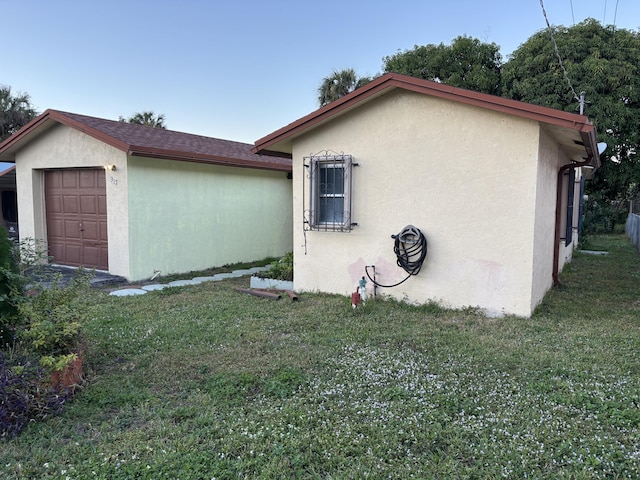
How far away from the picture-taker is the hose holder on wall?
19.8 feet

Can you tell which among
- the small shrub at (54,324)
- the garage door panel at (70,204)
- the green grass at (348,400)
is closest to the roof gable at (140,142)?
the garage door panel at (70,204)

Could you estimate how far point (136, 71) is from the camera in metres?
13.8

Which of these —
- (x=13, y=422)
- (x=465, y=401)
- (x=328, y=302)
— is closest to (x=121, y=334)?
(x=13, y=422)

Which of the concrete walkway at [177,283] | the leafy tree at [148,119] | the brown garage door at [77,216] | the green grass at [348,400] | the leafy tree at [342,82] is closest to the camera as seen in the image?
the green grass at [348,400]

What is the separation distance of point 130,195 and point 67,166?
6.42ft

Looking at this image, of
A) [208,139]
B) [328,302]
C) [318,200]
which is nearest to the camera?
[328,302]

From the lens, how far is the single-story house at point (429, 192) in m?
5.54

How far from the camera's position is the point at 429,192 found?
6.09m

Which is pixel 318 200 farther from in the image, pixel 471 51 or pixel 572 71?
pixel 471 51

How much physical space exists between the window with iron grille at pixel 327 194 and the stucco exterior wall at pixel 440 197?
5.5 inches

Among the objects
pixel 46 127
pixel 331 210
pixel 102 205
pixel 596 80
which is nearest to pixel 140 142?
pixel 102 205

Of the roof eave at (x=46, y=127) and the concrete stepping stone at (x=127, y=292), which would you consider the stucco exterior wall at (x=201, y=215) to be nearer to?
the roof eave at (x=46, y=127)

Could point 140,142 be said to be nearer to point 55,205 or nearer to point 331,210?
point 55,205

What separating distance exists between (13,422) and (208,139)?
9516mm
